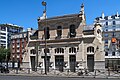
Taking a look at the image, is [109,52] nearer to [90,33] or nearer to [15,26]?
[90,33]

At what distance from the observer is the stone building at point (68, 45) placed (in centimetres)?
4175

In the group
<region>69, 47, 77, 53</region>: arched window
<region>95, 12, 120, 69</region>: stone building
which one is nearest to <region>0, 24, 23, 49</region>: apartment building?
<region>95, 12, 120, 69</region>: stone building

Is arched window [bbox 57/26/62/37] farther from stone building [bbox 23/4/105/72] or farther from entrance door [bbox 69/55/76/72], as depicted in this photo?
entrance door [bbox 69/55/76/72]

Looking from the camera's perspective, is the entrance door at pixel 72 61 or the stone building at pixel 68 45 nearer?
the stone building at pixel 68 45

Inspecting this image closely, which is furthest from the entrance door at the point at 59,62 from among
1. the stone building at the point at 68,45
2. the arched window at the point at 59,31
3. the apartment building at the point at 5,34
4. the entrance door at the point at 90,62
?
the apartment building at the point at 5,34

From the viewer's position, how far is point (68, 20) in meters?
44.5

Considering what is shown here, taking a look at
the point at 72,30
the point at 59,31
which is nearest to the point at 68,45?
the point at 72,30

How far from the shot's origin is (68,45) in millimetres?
44000

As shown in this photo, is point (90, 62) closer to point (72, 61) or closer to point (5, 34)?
point (72, 61)

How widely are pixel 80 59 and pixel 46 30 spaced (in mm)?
9816

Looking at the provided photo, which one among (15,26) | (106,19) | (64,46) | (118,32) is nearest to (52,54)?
(64,46)

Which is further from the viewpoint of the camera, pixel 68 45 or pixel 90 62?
pixel 68 45

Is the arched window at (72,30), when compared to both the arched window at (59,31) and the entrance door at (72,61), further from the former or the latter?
the entrance door at (72,61)

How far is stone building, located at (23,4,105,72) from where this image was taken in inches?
1644
